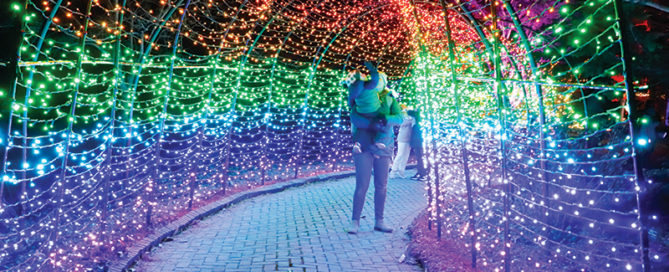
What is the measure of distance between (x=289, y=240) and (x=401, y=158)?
523 centimetres

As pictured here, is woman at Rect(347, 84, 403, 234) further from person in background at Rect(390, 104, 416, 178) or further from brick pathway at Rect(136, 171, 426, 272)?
person in background at Rect(390, 104, 416, 178)

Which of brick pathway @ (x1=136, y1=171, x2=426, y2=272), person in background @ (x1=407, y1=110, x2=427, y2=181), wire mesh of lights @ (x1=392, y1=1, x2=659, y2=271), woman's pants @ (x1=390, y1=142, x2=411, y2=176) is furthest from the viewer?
woman's pants @ (x1=390, y1=142, x2=411, y2=176)

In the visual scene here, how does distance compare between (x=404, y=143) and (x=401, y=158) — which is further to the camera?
(x=401, y=158)

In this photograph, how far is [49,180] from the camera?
879cm

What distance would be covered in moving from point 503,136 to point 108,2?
937cm

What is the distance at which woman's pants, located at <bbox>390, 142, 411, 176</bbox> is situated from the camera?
9875 millimetres

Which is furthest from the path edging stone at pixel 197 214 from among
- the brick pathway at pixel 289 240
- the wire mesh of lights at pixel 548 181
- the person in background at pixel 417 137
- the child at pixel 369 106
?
the wire mesh of lights at pixel 548 181

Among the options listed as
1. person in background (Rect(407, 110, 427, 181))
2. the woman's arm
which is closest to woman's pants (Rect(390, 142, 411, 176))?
person in background (Rect(407, 110, 427, 181))

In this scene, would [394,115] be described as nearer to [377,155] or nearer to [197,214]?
[377,155]

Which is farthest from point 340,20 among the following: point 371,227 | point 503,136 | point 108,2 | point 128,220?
point 503,136

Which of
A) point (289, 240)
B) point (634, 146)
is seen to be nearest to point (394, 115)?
point (289, 240)

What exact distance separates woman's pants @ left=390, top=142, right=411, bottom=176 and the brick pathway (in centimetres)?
220

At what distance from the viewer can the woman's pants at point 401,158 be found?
9875 millimetres

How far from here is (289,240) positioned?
5328 millimetres
